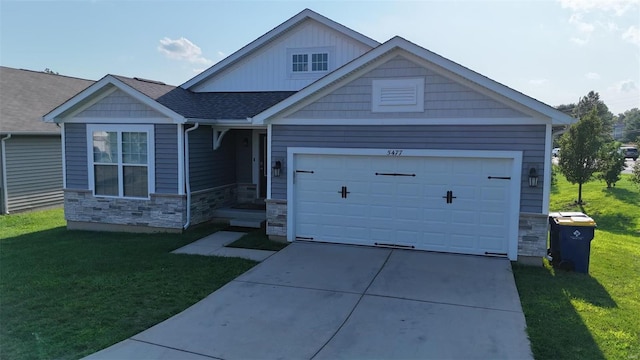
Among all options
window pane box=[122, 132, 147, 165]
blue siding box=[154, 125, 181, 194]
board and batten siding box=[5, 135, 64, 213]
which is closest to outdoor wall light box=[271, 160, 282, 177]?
blue siding box=[154, 125, 181, 194]

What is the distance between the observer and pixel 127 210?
462 inches

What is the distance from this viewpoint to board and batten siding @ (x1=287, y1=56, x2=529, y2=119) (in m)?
8.67

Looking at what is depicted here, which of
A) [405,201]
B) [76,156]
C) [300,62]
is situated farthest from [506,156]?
[76,156]

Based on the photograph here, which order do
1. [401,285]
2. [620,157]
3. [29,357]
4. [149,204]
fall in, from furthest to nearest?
[620,157] → [149,204] → [401,285] → [29,357]

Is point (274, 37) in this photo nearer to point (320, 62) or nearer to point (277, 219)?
point (320, 62)

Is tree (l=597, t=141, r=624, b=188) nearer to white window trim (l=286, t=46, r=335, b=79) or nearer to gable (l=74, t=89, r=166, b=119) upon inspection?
white window trim (l=286, t=46, r=335, b=79)

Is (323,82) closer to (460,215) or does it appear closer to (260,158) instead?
(460,215)

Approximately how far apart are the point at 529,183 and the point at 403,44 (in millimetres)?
3551

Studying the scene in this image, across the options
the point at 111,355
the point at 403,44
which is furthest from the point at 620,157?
the point at 111,355

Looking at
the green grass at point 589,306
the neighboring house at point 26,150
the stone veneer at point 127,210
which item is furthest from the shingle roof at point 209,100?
the green grass at point 589,306

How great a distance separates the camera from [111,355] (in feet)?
16.5

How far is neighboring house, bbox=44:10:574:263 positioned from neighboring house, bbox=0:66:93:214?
3762 millimetres

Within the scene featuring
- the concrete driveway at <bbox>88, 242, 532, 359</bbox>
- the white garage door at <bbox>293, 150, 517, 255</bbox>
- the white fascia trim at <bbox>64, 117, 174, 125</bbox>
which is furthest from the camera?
the white fascia trim at <bbox>64, 117, 174, 125</bbox>

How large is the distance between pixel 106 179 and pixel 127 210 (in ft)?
3.27
